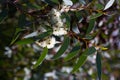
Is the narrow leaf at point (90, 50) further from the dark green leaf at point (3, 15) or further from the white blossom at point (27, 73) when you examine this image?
the white blossom at point (27, 73)

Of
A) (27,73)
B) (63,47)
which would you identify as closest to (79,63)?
(63,47)

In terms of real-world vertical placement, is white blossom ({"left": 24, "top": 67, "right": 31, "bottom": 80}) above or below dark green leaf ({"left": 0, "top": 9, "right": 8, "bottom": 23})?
below

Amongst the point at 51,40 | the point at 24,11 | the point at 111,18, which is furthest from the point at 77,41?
the point at 111,18

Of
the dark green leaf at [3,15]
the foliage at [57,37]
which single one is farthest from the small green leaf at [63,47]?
the dark green leaf at [3,15]

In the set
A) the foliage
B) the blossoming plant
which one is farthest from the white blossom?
the blossoming plant

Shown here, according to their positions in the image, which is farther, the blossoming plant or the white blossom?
the white blossom

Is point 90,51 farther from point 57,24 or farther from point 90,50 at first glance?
point 57,24

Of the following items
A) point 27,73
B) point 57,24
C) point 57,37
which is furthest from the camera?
point 27,73

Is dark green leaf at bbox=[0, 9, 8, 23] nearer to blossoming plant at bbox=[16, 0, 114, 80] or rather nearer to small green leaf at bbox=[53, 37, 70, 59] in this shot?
blossoming plant at bbox=[16, 0, 114, 80]

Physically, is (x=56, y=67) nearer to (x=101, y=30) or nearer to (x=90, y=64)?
(x=90, y=64)
